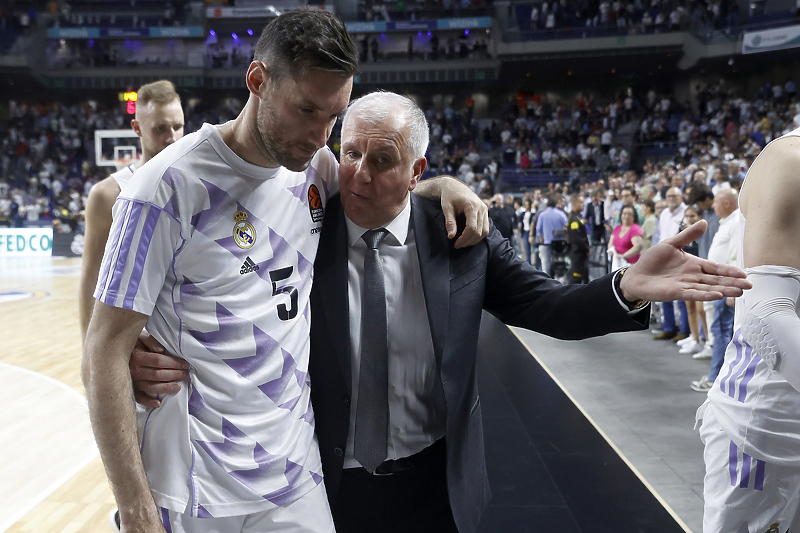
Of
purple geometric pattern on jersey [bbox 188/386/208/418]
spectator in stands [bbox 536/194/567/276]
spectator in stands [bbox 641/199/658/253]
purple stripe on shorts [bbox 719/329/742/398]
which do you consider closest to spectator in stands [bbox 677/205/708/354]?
spectator in stands [bbox 641/199/658/253]

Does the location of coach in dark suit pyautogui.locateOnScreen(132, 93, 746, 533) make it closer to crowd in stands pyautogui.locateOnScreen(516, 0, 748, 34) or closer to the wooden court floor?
the wooden court floor

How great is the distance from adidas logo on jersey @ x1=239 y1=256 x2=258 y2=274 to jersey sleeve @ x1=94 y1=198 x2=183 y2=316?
0.18m

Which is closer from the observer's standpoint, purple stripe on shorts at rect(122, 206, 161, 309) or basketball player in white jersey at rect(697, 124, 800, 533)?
purple stripe on shorts at rect(122, 206, 161, 309)

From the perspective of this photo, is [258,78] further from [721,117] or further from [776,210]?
[721,117]

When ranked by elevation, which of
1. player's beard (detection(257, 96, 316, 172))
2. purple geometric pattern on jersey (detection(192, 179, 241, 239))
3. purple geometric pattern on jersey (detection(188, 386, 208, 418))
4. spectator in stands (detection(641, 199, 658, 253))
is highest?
player's beard (detection(257, 96, 316, 172))

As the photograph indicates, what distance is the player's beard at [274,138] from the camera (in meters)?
1.42

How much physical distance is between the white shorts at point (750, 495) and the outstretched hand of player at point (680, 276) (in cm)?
57

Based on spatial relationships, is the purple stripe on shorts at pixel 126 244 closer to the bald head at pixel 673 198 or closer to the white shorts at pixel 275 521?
the white shorts at pixel 275 521

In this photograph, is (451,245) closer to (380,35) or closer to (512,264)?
(512,264)

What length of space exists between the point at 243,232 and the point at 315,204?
309mm

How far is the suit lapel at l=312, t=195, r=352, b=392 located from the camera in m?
1.62

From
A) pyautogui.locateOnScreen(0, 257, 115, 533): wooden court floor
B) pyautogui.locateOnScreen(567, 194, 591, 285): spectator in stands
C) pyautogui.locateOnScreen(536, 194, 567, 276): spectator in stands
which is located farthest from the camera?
pyautogui.locateOnScreen(536, 194, 567, 276): spectator in stands

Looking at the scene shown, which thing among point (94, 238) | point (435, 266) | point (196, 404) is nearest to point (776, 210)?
point (435, 266)

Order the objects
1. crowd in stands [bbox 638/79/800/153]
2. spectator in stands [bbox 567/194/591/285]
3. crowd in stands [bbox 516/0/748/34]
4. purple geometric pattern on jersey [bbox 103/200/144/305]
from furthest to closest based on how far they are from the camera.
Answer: crowd in stands [bbox 516/0/748/34]
crowd in stands [bbox 638/79/800/153]
spectator in stands [bbox 567/194/591/285]
purple geometric pattern on jersey [bbox 103/200/144/305]
